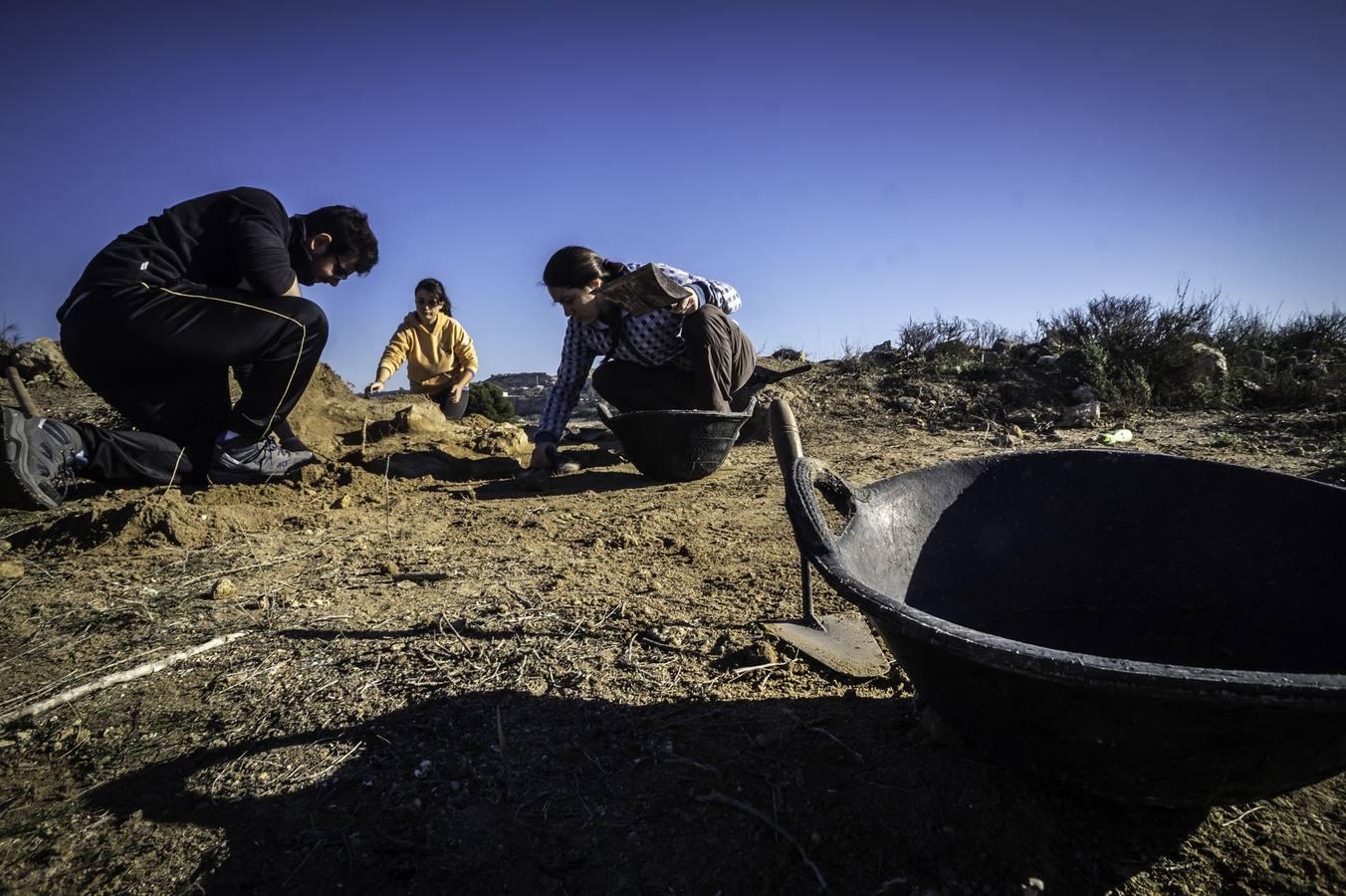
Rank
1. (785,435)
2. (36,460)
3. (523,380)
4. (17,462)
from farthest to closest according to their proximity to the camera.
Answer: (523,380) → (36,460) → (17,462) → (785,435)

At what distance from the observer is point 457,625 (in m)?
2.32

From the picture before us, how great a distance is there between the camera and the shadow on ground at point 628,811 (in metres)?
1.29

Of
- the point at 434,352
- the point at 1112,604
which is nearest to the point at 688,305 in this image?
the point at 1112,604

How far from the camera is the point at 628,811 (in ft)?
4.79

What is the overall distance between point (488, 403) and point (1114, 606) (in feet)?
28.9

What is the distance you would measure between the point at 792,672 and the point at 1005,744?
92 centimetres

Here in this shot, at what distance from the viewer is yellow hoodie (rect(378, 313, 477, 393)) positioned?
6.75 metres

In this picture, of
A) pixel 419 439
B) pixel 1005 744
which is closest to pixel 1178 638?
pixel 1005 744

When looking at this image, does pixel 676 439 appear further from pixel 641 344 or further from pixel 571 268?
pixel 571 268

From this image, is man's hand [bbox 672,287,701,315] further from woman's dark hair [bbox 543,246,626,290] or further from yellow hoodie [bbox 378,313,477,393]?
yellow hoodie [bbox 378,313,477,393]

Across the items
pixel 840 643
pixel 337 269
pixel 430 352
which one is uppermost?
pixel 337 269

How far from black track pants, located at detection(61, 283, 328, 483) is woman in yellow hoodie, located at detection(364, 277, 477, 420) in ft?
7.13

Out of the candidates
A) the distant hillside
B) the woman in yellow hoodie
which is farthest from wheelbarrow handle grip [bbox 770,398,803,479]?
the distant hillside

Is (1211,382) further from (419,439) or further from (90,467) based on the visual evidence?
(90,467)
